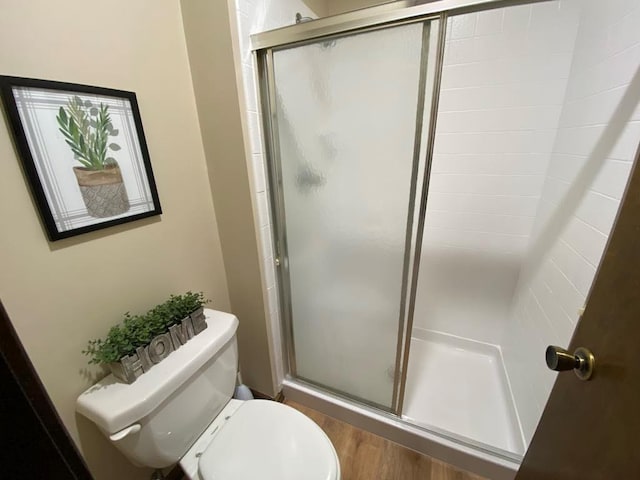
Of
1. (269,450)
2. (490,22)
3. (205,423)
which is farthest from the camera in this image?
(490,22)

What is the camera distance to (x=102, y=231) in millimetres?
813

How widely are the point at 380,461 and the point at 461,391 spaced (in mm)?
635

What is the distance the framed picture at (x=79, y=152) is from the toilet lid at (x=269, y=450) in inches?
31.7

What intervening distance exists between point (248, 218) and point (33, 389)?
0.81 meters

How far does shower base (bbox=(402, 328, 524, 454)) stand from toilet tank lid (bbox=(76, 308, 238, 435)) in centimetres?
106

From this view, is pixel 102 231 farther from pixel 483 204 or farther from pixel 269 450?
pixel 483 204

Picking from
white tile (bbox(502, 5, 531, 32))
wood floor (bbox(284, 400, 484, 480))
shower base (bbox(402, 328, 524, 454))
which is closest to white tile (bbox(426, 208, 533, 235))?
shower base (bbox(402, 328, 524, 454))

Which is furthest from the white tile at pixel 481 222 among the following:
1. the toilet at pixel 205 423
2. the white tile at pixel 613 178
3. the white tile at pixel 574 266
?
the toilet at pixel 205 423

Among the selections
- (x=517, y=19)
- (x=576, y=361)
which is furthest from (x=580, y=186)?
(x=517, y=19)

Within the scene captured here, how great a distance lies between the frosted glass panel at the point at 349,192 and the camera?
904 millimetres

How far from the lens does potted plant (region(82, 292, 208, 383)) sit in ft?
2.53

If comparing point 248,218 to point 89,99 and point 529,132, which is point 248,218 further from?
point 529,132

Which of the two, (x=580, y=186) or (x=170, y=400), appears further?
(x=580, y=186)

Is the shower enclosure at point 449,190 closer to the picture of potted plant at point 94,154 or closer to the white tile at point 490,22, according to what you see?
the white tile at point 490,22
